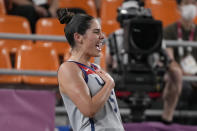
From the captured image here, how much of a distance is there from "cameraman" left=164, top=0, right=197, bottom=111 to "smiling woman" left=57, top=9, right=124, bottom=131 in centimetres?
235

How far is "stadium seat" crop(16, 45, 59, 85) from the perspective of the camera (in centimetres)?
514

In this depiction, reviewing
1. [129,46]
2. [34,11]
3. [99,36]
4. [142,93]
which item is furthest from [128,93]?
[34,11]

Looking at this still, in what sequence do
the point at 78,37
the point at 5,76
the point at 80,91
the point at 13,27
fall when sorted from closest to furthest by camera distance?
the point at 80,91, the point at 78,37, the point at 5,76, the point at 13,27

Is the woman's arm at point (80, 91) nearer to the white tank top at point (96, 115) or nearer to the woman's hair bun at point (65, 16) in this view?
the white tank top at point (96, 115)

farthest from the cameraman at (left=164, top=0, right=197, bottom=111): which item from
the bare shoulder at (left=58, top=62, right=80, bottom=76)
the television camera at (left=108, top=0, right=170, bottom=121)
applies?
the bare shoulder at (left=58, top=62, right=80, bottom=76)

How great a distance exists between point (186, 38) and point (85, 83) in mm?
2950

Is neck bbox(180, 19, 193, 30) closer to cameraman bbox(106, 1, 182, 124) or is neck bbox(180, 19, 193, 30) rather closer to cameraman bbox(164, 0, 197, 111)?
cameraman bbox(164, 0, 197, 111)

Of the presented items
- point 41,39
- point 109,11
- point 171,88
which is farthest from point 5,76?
point 109,11

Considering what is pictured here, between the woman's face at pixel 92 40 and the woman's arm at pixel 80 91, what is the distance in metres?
0.13

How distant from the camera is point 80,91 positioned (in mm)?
2416

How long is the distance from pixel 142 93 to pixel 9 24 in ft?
7.29

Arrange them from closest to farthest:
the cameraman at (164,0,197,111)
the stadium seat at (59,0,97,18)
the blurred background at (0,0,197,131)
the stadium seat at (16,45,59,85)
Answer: the blurred background at (0,0,197,131)
the cameraman at (164,0,197,111)
the stadium seat at (16,45,59,85)
the stadium seat at (59,0,97,18)

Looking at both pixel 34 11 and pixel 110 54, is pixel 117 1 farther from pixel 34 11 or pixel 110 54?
pixel 110 54

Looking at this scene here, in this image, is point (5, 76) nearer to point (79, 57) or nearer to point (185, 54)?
point (185, 54)
